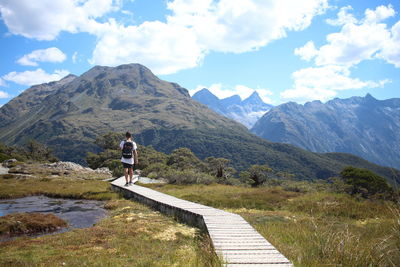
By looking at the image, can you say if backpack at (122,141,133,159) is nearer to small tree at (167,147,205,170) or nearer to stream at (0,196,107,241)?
stream at (0,196,107,241)

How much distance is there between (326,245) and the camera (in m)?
5.82

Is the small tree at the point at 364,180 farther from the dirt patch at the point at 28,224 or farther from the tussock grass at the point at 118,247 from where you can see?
the dirt patch at the point at 28,224

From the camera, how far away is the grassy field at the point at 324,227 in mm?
5621

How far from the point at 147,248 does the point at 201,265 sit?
2739 mm

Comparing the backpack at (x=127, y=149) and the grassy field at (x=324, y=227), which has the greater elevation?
the backpack at (x=127, y=149)

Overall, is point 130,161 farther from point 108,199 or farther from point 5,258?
point 5,258

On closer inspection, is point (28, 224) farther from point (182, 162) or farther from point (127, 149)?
point (182, 162)

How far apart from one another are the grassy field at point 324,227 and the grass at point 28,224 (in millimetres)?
6689

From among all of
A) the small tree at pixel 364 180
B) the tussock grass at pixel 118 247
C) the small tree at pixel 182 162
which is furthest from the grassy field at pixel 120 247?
the small tree at pixel 364 180

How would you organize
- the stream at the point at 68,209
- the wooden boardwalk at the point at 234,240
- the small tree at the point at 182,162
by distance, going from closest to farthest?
the wooden boardwalk at the point at 234,240 < the stream at the point at 68,209 < the small tree at the point at 182,162

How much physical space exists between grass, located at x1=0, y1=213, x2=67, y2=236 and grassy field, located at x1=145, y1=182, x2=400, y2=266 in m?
6.69

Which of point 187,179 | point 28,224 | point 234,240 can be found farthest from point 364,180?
point 28,224

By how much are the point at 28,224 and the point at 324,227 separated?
9363mm

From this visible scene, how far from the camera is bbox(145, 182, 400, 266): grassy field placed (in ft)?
18.4
